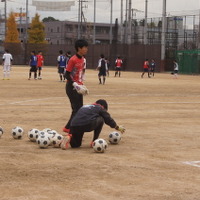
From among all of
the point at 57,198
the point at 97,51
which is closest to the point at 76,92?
the point at 57,198

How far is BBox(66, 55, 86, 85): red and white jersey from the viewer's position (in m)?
10.6

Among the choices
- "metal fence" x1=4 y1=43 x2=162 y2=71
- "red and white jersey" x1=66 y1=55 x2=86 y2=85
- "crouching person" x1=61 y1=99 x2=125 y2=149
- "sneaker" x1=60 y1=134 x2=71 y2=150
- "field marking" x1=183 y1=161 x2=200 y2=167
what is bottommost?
"field marking" x1=183 y1=161 x2=200 y2=167

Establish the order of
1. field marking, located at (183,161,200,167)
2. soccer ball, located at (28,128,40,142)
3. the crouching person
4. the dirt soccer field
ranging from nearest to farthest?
the dirt soccer field
field marking, located at (183,161,200,167)
the crouching person
soccer ball, located at (28,128,40,142)

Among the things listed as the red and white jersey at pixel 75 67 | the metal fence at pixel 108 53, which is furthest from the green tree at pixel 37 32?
the red and white jersey at pixel 75 67

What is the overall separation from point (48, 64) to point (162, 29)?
22.8 meters

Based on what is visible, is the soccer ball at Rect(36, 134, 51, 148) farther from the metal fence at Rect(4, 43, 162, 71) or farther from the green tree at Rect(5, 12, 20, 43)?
the green tree at Rect(5, 12, 20, 43)

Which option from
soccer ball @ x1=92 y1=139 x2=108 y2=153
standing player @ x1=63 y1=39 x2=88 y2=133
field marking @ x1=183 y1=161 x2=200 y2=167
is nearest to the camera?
field marking @ x1=183 y1=161 x2=200 y2=167

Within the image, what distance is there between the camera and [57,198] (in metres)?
5.84

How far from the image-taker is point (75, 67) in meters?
10.6

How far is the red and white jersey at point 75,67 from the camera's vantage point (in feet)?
34.7

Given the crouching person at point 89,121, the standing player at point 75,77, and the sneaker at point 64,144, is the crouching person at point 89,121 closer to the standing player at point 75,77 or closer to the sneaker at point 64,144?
the sneaker at point 64,144

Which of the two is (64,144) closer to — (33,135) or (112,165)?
(33,135)

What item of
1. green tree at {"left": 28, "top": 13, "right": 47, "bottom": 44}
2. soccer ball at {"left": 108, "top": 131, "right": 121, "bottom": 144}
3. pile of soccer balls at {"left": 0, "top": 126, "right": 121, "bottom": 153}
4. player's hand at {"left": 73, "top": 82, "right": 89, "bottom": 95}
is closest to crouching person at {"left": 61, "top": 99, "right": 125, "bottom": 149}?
pile of soccer balls at {"left": 0, "top": 126, "right": 121, "bottom": 153}

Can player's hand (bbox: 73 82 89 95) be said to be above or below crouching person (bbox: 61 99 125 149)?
above
